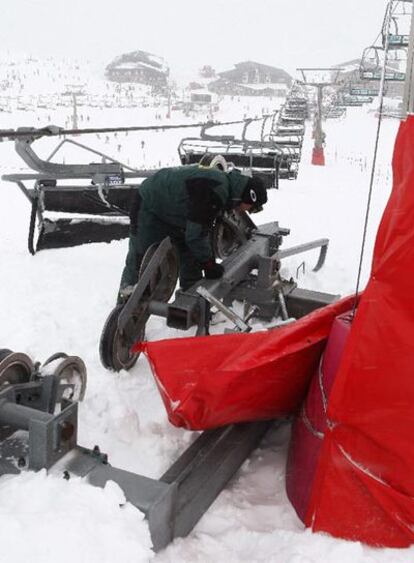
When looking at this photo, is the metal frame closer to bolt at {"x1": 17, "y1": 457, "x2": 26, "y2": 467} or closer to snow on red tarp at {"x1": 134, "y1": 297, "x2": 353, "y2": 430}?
bolt at {"x1": 17, "y1": 457, "x2": 26, "y2": 467}

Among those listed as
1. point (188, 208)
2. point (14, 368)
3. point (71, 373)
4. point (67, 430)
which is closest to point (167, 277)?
point (188, 208)

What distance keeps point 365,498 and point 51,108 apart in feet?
91.6

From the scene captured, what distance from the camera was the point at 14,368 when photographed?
2.64m

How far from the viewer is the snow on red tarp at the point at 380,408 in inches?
82.7

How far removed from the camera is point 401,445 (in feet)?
7.21

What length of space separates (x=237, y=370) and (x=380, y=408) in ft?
2.07

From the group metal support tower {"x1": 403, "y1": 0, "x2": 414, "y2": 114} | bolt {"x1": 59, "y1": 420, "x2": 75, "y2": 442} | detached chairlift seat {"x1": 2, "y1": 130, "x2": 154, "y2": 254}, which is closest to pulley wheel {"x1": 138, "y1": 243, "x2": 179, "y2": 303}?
bolt {"x1": 59, "y1": 420, "x2": 75, "y2": 442}

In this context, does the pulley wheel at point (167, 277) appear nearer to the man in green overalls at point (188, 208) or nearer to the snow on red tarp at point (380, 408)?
the man in green overalls at point (188, 208)

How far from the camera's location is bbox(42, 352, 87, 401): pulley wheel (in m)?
2.92

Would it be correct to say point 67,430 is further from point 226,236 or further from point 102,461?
point 226,236

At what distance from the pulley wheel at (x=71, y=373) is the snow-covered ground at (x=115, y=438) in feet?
0.50

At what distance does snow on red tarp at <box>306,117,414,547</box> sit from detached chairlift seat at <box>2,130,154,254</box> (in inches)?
183

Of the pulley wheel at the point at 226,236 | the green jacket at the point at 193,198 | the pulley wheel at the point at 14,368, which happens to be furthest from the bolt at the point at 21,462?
the pulley wheel at the point at 226,236

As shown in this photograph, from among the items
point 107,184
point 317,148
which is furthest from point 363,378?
point 317,148
